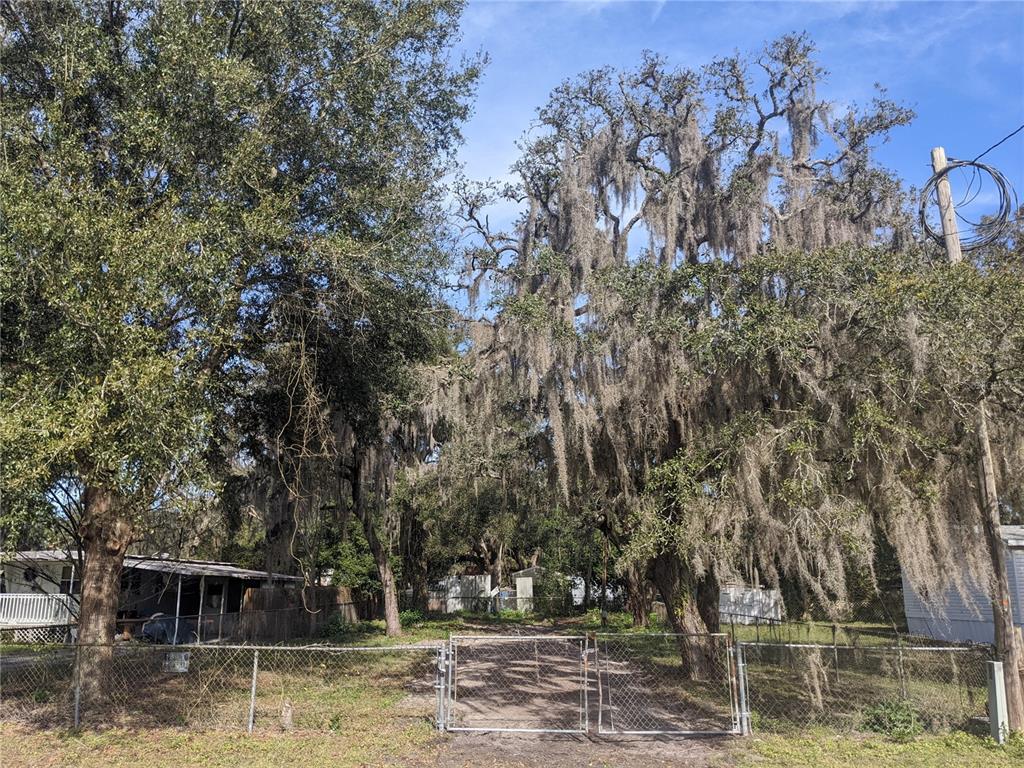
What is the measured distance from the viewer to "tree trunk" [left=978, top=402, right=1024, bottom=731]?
26.3 feet

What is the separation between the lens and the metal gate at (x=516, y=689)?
8.95 m

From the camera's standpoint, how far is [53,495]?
843 centimetres

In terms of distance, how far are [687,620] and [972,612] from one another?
576 centimetres

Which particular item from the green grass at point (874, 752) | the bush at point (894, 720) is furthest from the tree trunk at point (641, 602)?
the green grass at point (874, 752)

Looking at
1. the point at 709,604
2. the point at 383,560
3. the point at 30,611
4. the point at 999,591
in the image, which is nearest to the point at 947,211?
the point at 999,591

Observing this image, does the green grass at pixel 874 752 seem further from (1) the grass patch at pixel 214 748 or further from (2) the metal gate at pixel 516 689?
(1) the grass patch at pixel 214 748

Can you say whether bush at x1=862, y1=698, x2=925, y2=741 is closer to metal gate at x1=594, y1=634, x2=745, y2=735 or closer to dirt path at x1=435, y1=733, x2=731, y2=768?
metal gate at x1=594, y1=634, x2=745, y2=735

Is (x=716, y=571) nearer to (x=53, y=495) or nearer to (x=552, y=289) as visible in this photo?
(x=552, y=289)

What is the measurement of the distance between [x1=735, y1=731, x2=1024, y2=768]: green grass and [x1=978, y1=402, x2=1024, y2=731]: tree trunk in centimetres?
44

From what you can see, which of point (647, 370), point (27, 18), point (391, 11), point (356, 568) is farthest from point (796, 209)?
point (356, 568)

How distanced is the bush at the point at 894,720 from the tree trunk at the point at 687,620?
3932 millimetres

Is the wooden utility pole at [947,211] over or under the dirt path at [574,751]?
over

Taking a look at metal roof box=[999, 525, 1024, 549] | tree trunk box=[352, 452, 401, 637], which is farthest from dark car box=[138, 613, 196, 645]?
metal roof box=[999, 525, 1024, 549]

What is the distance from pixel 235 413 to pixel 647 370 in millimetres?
6457
